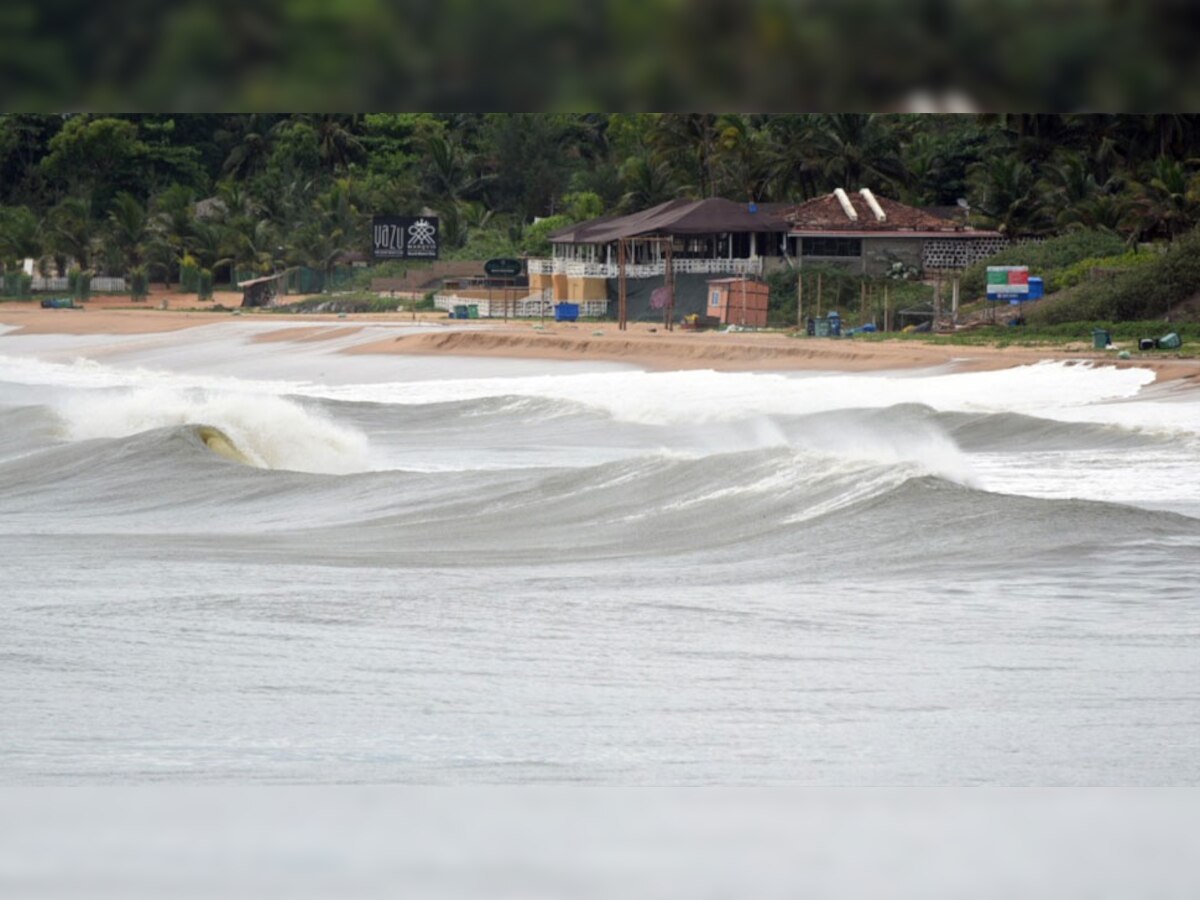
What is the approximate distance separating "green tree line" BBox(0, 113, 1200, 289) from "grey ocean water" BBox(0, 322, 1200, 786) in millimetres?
25295

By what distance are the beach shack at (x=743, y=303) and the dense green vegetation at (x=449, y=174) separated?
214 centimetres

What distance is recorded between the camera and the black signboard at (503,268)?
44656 millimetres

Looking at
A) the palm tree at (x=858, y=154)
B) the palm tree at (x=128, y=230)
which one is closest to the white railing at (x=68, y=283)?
the palm tree at (x=128, y=230)

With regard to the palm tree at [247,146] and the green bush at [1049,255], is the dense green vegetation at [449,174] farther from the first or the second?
the green bush at [1049,255]

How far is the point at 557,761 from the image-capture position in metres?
4.26

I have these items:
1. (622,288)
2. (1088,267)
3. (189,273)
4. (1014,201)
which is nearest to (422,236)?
(189,273)

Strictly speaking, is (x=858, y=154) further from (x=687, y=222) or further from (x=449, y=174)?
(x=449, y=174)

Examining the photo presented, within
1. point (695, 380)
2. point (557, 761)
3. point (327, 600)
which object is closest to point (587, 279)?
point (695, 380)

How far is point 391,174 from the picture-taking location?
54156 mm

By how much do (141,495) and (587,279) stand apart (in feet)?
97.1

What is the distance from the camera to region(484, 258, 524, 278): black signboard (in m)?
44.7

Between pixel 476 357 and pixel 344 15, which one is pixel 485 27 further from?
pixel 476 357

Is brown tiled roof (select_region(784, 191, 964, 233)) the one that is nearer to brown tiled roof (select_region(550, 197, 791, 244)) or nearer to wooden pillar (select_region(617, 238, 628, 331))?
brown tiled roof (select_region(550, 197, 791, 244))

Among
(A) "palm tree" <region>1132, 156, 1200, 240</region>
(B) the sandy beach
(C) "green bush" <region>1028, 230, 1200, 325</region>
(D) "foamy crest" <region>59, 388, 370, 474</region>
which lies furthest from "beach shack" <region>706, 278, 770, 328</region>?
(D) "foamy crest" <region>59, 388, 370, 474</region>
